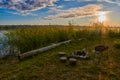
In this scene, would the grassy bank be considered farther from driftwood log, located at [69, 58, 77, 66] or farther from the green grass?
driftwood log, located at [69, 58, 77, 66]

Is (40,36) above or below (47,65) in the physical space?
above

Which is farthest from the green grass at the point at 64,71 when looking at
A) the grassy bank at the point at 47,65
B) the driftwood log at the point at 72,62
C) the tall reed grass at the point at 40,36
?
the tall reed grass at the point at 40,36

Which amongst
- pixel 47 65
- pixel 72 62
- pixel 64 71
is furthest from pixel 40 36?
pixel 64 71

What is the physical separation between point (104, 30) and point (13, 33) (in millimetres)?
7062

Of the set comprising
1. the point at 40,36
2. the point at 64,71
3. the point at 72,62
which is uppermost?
the point at 40,36

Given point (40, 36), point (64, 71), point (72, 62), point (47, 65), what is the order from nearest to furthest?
1. point (64, 71)
2. point (72, 62)
3. point (47, 65)
4. point (40, 36)

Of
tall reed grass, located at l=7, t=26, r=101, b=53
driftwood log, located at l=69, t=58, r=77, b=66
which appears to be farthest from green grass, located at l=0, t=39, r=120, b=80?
tall reed grass, located at l=7, t=26, r=101, b=53

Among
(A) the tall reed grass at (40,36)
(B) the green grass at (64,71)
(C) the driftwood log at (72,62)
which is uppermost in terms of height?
(A) the tall reed grass at (40,36)

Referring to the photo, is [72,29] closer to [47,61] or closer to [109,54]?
[109,54]

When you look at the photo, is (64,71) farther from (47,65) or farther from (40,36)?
(40,36)

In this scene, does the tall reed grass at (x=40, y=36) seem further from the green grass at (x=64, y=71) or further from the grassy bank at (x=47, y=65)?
the green grass at (x=64, y=71)

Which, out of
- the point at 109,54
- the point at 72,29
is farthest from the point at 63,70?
the point at 72,29

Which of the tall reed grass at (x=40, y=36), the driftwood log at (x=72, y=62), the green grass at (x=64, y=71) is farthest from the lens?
the tall reed grass at (x=40, y=36)

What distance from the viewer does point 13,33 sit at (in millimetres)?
8656
